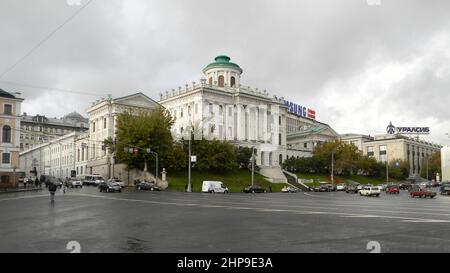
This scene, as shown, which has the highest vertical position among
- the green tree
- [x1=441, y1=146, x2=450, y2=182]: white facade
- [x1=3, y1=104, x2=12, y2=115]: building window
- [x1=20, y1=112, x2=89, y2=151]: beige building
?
[x1=20, y1=112, x2=89, y2=151]: beige building

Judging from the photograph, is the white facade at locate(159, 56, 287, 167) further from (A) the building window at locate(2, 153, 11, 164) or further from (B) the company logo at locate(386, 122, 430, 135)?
(A) the building window at locate(2, 153, 11, 164)

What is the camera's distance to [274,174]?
337ft

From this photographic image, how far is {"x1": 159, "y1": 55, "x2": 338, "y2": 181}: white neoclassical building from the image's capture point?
105 m

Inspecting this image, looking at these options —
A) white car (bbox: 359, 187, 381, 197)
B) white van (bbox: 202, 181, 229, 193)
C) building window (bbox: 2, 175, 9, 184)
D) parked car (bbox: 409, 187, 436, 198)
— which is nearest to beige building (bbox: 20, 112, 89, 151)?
building window (bbox: 2, 175, 9, 184)

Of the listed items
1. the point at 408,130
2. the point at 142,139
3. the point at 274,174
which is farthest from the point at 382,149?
the point at 142,139

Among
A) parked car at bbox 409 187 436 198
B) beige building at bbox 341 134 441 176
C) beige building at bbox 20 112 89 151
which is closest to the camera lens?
parked car at bbox 409 187 436 198

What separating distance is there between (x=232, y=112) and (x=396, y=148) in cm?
7890

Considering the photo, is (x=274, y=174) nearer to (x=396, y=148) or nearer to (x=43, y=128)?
(x=396, y=148)

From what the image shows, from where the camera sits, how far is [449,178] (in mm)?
75062

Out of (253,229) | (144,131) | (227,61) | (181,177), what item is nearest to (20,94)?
(144,131)

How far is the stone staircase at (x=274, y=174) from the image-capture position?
97275 millimetres

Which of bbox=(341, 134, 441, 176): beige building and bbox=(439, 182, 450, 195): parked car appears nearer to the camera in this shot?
bbox=(439, 182, 450, 195): parked car

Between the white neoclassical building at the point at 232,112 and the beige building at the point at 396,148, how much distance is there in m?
58.8

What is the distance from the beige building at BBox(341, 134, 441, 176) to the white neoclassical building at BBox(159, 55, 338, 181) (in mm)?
58831
